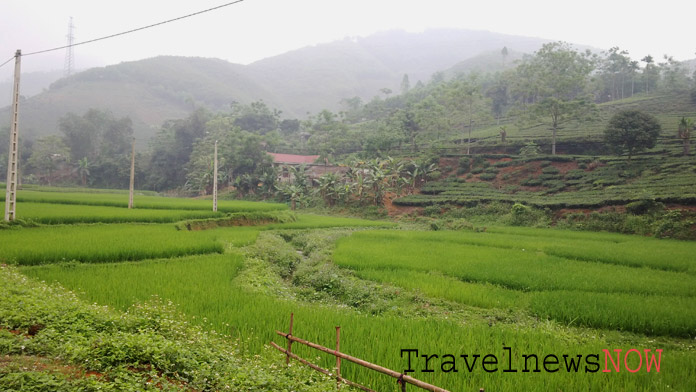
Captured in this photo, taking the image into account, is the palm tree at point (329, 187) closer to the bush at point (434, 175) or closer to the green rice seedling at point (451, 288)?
the bush at point (434, 175)

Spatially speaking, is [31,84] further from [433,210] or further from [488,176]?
[488,176]

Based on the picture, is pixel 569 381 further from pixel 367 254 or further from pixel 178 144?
pixel 178 144

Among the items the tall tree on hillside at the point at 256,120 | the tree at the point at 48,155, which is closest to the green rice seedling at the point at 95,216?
the tree at the point at 48,155

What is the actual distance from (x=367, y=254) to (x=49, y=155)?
51055 millimetres

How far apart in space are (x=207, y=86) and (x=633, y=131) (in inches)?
4564

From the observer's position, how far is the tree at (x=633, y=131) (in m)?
22.0

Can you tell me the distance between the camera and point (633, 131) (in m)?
22.3

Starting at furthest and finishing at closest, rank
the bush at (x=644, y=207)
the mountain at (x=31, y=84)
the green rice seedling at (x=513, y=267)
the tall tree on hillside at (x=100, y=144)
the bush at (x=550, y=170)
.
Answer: the mountain at (x=31, y=84) < the tall tree on hillside at (x=100, y=144) < the bush at (x=550, y=170) < the bush at (x=644, y=207) < the green rice seedling at (x=513, y=267)

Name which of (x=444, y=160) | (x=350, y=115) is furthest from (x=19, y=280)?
(x=350, y=115)

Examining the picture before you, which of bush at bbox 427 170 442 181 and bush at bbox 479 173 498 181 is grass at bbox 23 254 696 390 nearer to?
bush at bbox 479 173 498 181

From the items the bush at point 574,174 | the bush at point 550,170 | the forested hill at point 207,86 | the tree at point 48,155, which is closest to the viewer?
the bush at point 574,174

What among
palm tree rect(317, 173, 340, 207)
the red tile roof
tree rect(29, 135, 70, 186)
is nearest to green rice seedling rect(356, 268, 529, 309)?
palm tree rect(317, 173, 340, 207)

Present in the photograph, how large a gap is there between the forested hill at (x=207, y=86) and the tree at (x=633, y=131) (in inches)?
2129

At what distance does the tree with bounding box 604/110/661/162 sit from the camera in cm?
2205
